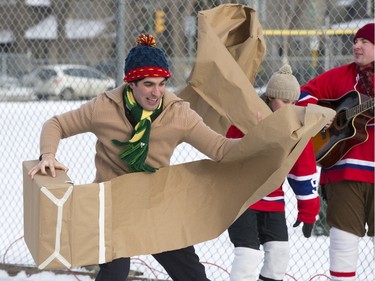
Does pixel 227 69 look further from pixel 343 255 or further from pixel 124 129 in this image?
pixel 343 255

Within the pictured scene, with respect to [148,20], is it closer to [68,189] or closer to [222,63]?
[222,63]

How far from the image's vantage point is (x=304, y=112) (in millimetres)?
3641

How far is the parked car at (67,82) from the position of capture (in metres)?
13.9

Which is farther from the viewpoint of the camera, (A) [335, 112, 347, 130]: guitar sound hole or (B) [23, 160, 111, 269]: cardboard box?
(A) [335, 112, 347, 130]: guitar sound hole

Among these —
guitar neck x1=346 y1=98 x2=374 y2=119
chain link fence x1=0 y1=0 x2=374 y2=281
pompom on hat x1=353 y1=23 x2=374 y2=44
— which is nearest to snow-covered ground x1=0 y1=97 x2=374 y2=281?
chain link fence x1=0 y1=0 x2=374 y2=281

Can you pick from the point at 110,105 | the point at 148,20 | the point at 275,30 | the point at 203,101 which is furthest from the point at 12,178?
the point at 110,105

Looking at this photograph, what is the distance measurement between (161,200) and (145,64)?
662 millimetres

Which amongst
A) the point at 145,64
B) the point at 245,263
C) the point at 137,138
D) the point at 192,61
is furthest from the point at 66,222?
the point at 192,61

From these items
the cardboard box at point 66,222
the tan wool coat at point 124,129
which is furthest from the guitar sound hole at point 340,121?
the cardboard box at point 66,222

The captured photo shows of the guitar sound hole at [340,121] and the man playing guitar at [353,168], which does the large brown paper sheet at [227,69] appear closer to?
the man playing guitar at [353,168]

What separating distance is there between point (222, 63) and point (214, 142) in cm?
69

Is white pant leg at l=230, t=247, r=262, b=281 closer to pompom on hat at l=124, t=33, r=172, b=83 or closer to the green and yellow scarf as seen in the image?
the green and yellow scarf

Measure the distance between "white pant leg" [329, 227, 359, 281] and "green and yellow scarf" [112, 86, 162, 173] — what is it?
4.56 feet

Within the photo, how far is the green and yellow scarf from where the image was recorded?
12.4ft
